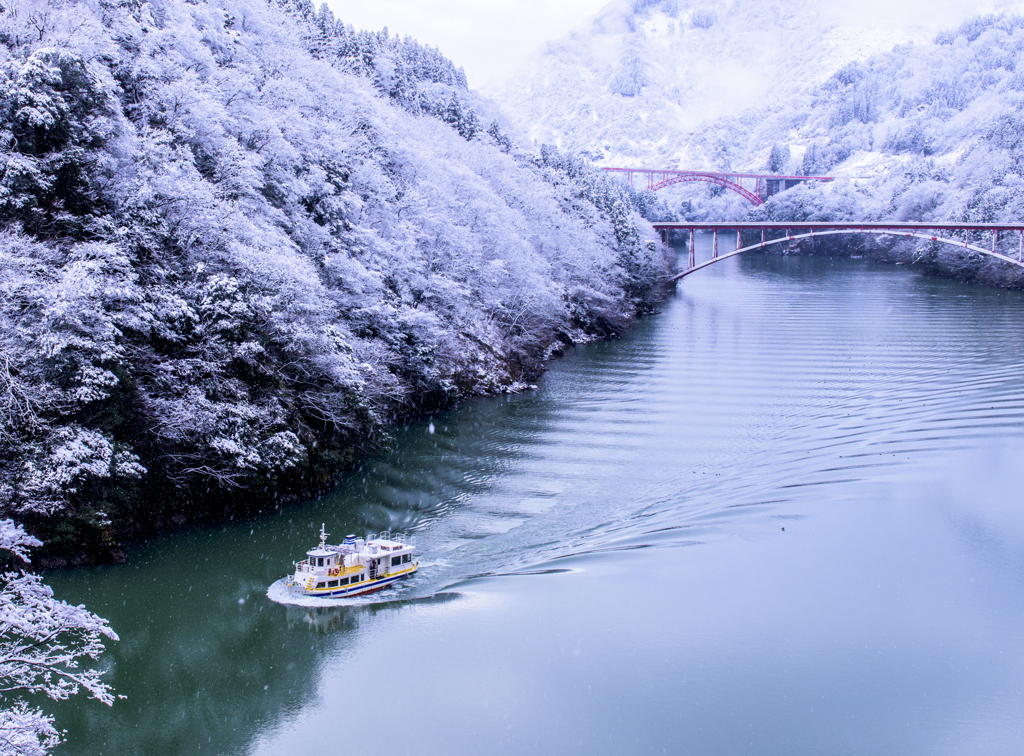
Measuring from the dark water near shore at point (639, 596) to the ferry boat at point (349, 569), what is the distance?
520 millimetres

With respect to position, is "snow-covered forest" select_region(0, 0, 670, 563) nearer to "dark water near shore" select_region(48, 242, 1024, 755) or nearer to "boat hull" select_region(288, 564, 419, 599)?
"dark water near shore" select_region(48, 242, 1024, 755)

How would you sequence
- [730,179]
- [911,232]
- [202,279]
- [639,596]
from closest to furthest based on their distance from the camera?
[639,596] < [202,279] < [911,232] < [730,179]

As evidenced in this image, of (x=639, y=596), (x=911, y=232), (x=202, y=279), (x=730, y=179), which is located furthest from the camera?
(x=730, y=179)

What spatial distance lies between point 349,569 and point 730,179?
122m

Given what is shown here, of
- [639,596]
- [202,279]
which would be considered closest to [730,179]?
[202,279]

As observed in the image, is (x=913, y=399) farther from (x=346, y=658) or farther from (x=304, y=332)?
(x=346, y=658)

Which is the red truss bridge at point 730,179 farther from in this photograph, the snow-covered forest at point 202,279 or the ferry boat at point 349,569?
the ferry boat at point 349,569

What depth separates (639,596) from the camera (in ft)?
54.2

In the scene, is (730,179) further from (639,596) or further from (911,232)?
(639,596)

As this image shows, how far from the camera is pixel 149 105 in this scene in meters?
25.7

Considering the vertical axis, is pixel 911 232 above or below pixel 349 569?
above

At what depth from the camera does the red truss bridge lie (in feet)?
383

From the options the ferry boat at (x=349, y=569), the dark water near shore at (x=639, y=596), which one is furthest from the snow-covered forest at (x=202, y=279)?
the ferry boat at (x=349, y=569)

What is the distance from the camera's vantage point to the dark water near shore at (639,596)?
12742 millimetres
